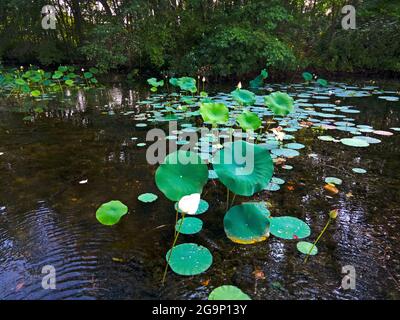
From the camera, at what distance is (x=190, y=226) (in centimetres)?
148

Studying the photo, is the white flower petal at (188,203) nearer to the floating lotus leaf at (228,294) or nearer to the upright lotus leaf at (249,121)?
the floating lotus leaf at (228,294)

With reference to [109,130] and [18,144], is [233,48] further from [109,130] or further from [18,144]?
[18,144]

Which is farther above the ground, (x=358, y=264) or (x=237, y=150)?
(x=237, y=150)

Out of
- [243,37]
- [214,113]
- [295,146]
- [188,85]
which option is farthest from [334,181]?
[243,37]

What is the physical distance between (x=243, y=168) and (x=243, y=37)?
232 inches

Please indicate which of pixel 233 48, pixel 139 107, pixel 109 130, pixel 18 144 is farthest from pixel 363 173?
pixel 233 48

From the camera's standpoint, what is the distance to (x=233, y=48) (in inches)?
269

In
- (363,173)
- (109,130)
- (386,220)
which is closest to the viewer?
(386,220)

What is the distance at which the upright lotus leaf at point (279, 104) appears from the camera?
8.17 ft

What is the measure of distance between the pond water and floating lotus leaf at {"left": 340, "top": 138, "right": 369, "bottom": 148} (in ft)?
0.17

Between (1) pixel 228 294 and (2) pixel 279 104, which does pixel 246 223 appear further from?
(2) pixel 279 104

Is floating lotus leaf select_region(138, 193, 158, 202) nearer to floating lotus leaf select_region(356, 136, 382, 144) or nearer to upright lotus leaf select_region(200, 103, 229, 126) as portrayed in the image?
upright lotus leaf select_region(200, 103, 229, 126)
